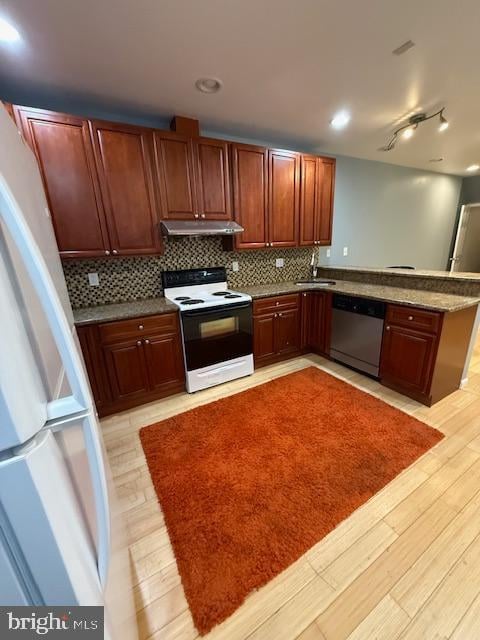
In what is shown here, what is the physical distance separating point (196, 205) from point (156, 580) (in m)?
2.61

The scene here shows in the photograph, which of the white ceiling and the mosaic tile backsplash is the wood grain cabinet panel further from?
the white ceiling

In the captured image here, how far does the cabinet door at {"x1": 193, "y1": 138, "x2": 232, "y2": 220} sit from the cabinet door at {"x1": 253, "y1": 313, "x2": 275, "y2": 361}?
1.14 m

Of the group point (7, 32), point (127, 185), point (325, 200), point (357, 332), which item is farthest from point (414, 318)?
point (7, 32)

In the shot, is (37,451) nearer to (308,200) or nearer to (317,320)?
(317,320)

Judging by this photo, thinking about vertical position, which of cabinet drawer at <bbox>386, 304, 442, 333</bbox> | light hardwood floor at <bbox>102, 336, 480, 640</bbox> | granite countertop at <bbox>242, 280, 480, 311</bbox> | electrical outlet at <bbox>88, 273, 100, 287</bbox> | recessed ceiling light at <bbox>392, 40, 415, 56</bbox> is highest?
recessed ceiling light at <bbox>392, 40, 415, 56</bbox>

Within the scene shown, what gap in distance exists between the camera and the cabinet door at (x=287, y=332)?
302cm

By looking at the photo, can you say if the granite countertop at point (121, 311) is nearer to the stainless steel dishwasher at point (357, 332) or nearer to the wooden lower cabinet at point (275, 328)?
the wooden lower cabinet at point (275, 328)

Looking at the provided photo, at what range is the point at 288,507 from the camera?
146cm

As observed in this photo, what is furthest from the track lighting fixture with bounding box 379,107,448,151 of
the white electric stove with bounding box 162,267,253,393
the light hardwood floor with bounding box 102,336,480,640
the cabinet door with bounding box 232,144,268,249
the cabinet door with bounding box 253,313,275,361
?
the light hardwood floor with bounding box 102,336,480,640

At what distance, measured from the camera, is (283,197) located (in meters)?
2.96

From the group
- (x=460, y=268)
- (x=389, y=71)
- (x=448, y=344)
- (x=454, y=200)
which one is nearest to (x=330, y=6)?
(x=389, y=71)

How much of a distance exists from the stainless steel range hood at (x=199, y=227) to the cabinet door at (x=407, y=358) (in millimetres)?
1772

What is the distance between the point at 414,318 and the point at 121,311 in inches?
98.6

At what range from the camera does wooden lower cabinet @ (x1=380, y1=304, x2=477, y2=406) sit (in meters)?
2.13
